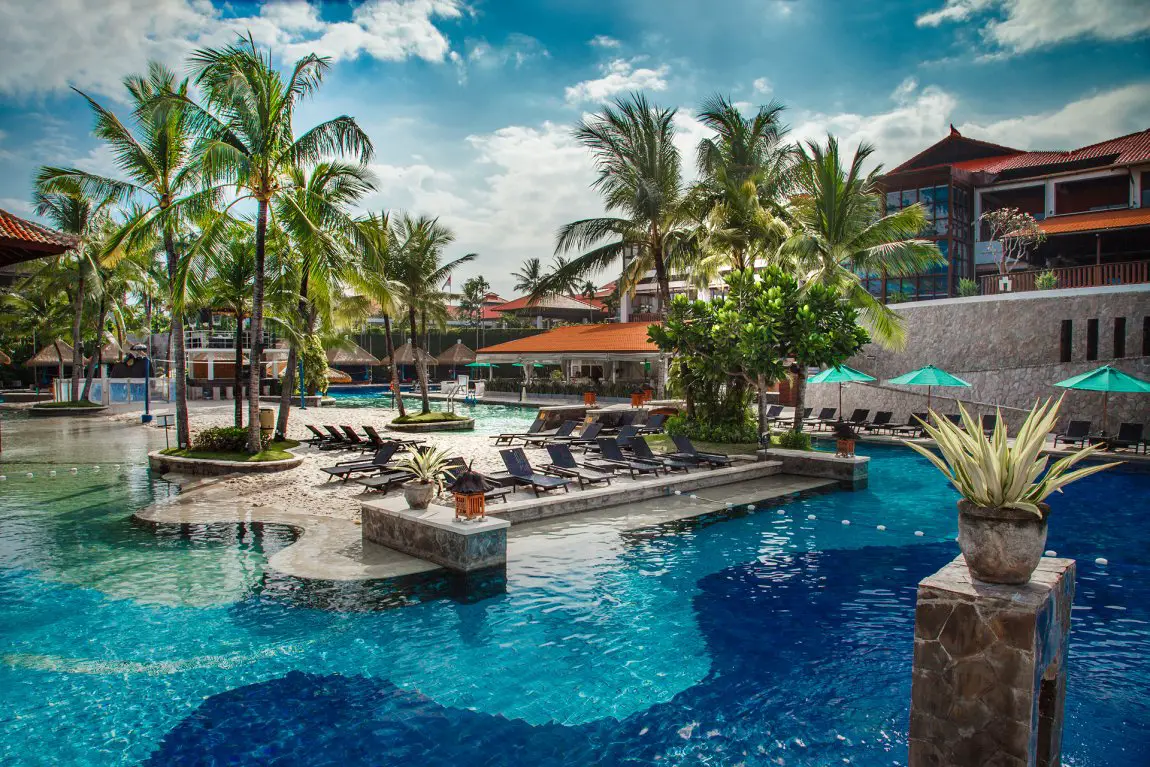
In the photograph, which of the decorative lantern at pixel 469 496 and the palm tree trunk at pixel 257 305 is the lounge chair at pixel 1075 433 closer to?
the decorative lantern at pixel 469 496

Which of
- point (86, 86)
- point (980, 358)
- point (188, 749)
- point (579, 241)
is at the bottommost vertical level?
point (188, 749)

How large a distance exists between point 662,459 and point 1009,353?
596 inches

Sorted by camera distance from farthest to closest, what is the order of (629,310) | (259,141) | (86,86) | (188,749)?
(629,310) < (86,86) < (259,141) < (188,749)

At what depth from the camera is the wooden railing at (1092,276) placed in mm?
20156

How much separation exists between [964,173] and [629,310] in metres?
19.7

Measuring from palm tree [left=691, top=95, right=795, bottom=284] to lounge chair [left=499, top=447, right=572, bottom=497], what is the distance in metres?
9.54

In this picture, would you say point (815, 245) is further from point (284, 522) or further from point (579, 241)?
point (284, 522)

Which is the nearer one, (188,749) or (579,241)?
(188,749)

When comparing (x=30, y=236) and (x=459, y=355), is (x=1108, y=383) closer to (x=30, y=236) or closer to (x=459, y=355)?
(x=30, y=236)

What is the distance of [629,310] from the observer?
44.6m

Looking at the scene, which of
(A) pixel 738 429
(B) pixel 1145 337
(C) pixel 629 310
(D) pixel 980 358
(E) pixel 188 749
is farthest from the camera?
(C) pixel 629 310

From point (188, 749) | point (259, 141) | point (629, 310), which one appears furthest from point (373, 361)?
point (188, 749)

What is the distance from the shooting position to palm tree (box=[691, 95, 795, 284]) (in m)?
18.6

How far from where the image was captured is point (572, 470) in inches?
510
